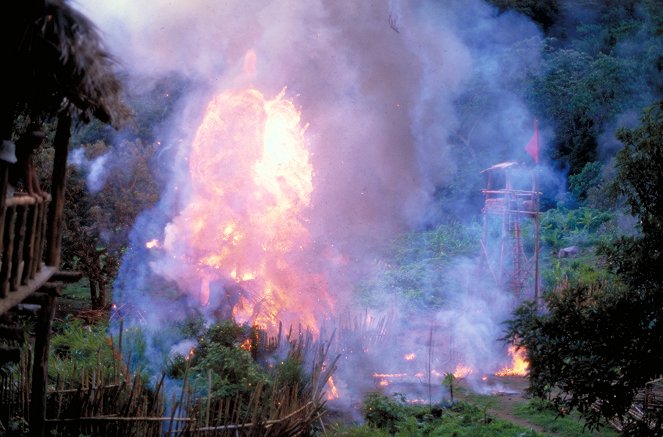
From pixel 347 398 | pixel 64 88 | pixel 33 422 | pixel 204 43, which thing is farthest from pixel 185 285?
pixel 64 88

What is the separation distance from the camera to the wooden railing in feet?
12.5

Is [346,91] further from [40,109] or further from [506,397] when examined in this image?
[40,109]

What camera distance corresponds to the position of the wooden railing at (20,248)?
3.80 m

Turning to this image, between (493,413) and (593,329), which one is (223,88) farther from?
(593,329)

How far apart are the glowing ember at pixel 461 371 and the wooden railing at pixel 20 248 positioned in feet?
32.5

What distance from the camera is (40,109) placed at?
5.15 metres

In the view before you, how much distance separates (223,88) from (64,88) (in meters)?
12.4

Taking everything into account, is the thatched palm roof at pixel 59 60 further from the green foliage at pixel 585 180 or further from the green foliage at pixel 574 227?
the green foliage at pixel 585 180

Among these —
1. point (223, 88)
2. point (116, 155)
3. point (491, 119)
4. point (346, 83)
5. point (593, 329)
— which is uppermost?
point (491, 119)

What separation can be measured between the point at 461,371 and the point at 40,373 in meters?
9.74

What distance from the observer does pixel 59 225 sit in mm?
5418

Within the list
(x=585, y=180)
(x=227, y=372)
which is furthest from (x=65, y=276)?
(x=585, y=180)

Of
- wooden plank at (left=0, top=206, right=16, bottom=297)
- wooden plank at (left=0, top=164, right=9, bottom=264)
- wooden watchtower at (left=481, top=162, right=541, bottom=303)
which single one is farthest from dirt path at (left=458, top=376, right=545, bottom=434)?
wooden plank at (left=0, top=164, right=9, bottom=264)

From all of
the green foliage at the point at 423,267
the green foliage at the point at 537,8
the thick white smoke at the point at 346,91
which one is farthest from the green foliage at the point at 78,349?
the green foliage at the point at 537,8
